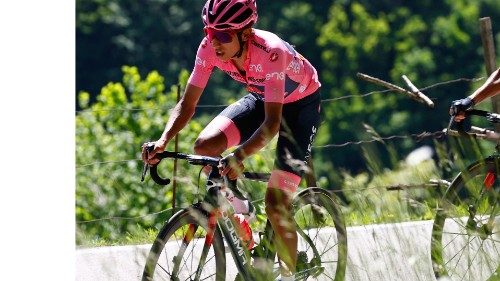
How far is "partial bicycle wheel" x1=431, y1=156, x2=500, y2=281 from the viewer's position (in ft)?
21.1

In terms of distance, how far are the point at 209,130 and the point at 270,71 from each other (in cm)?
49

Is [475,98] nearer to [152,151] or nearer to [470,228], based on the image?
[470,228]

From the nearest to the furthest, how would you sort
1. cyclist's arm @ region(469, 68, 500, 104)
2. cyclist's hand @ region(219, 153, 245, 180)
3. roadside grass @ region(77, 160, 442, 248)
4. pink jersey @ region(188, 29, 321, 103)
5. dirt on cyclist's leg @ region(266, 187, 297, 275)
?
1. roadside grass @ region(77, 160, 442, 248)
2. cyclist's hand @ region(219, 153, 245, 180)
3. dirt on cyclist's leg @ region(266, 187, 297, 275)
4. pink jersey @ region(188, 29, 321, 103)
5. cyclist's arm @ region(469, 68, 500, 104)

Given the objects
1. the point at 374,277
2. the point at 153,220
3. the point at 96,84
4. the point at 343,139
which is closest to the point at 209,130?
the point at 374,277

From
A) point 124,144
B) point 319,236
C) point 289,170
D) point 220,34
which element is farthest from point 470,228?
point 124,144

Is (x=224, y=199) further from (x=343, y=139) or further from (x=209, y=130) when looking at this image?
(x=343, y=139)

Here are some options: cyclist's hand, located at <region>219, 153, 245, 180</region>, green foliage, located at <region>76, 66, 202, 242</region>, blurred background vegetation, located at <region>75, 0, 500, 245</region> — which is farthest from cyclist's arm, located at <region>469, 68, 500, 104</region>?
blurred background vegetation, located at <region>75, 0, 500, 245</region>

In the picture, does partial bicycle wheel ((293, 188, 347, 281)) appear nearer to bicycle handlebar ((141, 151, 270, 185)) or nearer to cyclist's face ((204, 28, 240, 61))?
bicycle handlebar ((141, 151, 270, 185))

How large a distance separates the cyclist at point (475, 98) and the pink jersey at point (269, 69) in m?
0.77

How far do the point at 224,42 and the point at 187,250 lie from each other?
97 centimetres

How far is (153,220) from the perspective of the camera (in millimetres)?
13906

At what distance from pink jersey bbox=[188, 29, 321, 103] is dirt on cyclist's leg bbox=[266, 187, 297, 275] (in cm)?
45

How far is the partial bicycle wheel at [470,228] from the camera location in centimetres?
643
